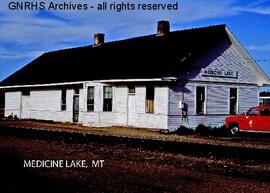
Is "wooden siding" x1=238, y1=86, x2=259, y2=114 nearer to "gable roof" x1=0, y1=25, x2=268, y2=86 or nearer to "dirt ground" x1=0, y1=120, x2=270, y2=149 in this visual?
"gable roof" x1=0, y1=25, x2=268, y2=86

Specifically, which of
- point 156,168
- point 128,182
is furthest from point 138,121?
point 128,182

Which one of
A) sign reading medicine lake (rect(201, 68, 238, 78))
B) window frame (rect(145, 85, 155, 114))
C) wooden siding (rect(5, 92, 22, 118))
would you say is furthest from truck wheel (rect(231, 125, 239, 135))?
wooden siding (rect(5, 92, 22, 118))

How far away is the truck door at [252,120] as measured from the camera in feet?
76.9

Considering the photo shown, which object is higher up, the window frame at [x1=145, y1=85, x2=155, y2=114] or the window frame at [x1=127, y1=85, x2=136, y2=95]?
the window frame at [x1=127, y1=85, x2=136, y2=95]

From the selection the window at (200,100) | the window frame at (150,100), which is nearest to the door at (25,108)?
the window frame at (150,100)

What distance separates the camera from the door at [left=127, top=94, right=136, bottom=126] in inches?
1065

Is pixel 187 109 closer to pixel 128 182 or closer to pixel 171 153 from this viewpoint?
pixel 171 153

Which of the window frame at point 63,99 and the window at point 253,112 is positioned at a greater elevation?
the window frame at point 63,99

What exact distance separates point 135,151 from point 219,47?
15.0 metres

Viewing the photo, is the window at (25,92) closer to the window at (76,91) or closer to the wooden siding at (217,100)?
the window at (76,91)

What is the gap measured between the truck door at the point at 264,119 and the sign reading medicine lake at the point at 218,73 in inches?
199

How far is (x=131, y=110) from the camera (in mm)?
27266

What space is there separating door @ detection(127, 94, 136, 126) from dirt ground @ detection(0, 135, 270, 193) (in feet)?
39.6

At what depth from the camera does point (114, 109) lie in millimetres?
28422
